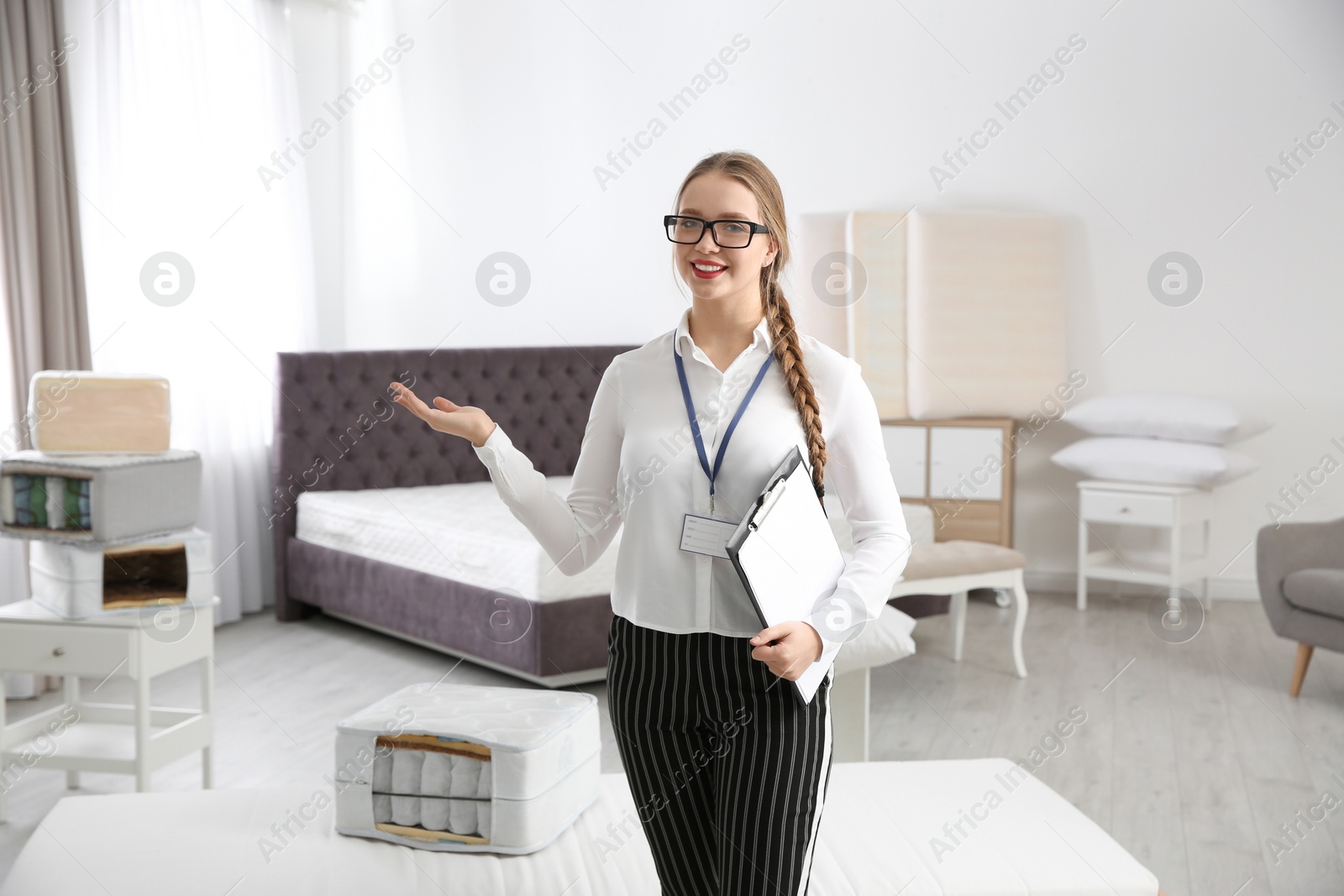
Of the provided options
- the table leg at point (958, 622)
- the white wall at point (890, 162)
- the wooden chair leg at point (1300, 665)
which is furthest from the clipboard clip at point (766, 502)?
the white wall at point (890, 162)

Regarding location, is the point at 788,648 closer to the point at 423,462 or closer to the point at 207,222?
the point at 423,462

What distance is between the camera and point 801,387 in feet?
4.25

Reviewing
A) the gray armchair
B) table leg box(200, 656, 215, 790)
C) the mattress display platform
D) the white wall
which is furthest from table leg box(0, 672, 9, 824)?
the gray armchair

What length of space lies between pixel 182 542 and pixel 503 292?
10.2ft

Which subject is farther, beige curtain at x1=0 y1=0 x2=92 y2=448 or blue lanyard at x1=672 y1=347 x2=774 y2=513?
beige curtain at x1=0 y1=0 x2=92 y2=448

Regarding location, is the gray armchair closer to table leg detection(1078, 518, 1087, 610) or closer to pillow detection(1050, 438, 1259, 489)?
pillow detection(1050, 438, 1259, 489)

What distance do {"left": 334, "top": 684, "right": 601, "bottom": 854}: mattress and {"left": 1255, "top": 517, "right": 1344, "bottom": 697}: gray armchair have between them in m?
2.78

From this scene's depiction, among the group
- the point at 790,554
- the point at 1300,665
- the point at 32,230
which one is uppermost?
the point at 32,230

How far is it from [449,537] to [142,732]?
149 centimetres

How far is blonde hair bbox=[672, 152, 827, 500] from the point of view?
128 cm

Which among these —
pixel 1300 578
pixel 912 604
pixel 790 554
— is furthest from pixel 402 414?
pixel 790 554

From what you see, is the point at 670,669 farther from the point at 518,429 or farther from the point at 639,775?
the point at 518,429

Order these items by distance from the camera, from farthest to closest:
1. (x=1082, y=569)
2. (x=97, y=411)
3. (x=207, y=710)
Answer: (x=1082, y=569), (x=207, y=710), (x=97, y=411)

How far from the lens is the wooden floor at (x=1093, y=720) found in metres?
2.64
